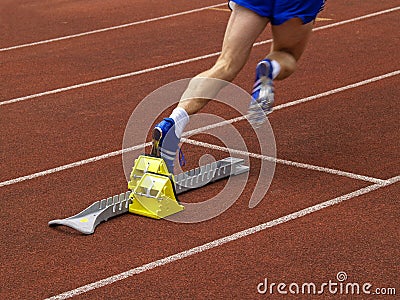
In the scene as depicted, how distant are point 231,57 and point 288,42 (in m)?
0.48

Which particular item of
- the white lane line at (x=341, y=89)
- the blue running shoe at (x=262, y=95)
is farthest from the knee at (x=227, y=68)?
the white lane line at (x=341, y=89)

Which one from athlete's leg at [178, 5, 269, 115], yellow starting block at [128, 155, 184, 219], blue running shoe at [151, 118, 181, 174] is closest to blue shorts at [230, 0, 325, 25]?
athlete's leg at [178, 5, 269, 115]

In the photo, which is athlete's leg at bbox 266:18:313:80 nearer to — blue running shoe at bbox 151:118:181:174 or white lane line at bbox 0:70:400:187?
blue running shoe at bbox 151:118:181:174

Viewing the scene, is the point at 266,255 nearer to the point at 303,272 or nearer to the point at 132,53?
the point at 303,272

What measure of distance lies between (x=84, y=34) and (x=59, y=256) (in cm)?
550

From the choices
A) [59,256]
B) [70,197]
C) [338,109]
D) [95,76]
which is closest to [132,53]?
[95,76]

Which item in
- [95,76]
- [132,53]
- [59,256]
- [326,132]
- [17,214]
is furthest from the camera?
[132,53]

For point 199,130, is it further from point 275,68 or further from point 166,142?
point 166,142

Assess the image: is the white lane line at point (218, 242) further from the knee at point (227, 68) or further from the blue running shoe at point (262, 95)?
the knee at point (227, 68)

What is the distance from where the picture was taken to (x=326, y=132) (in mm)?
6000

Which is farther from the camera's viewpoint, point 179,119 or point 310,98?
point 310,98

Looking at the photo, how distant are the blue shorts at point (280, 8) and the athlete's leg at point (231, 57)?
0.05 m

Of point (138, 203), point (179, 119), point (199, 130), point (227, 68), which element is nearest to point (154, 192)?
point (138, 203)

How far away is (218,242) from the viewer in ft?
14.3
